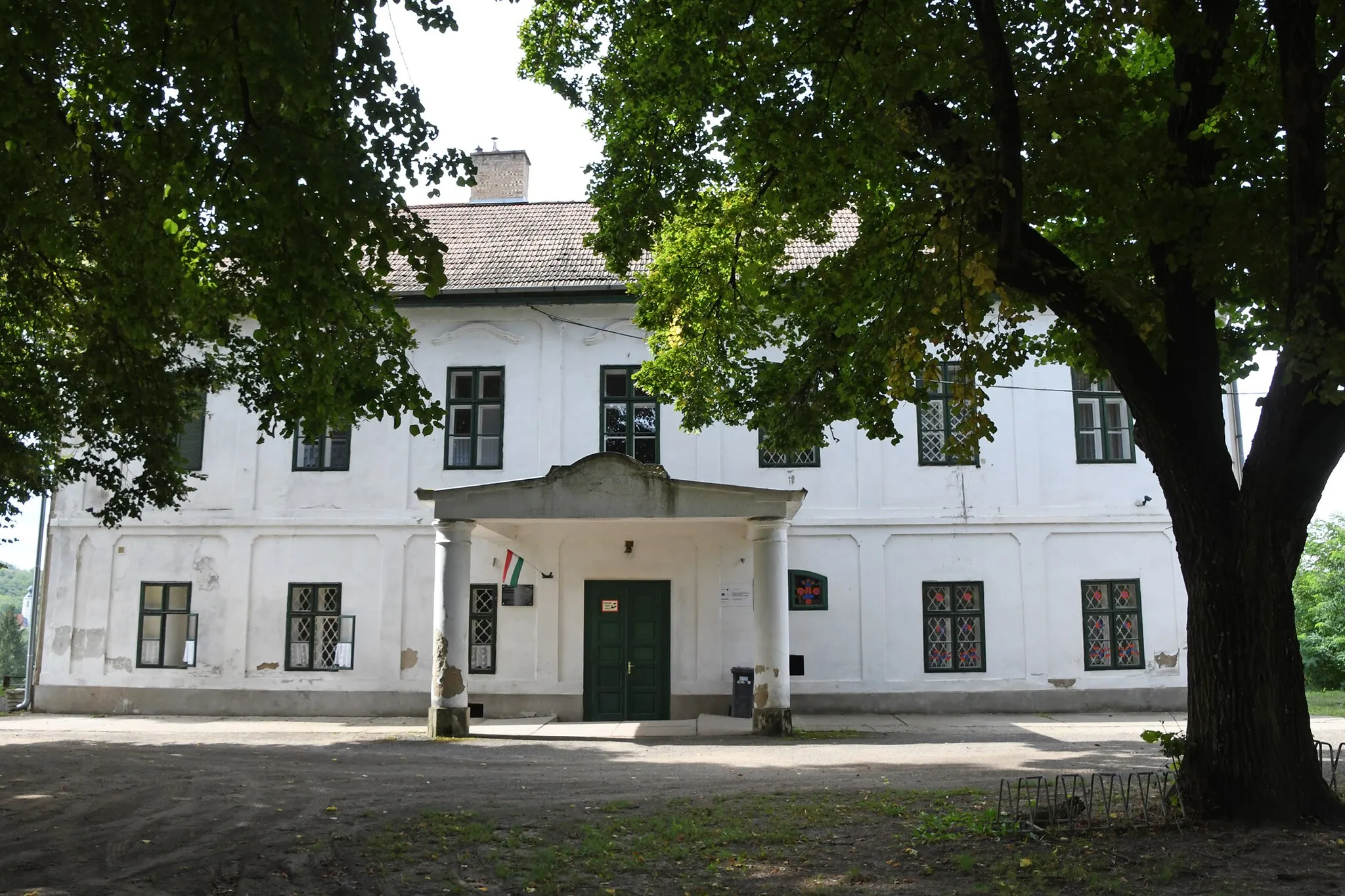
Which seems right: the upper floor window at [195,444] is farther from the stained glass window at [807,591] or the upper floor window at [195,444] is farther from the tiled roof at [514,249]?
the stained glass window at [807,591]

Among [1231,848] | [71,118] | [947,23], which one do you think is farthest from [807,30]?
[1231,848]

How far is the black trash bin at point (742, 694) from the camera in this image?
1866 cm

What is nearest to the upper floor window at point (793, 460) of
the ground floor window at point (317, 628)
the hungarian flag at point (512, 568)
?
the hungarian flag at point (512, 568)

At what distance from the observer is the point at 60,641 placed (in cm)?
2081

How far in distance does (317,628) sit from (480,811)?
39.1 feet

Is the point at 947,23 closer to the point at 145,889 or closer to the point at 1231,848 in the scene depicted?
the point at 1231,848

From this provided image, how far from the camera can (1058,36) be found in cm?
852

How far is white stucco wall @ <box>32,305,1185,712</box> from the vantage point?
774 inches

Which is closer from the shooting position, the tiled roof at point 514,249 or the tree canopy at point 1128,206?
the tree canopy at point 1128,206

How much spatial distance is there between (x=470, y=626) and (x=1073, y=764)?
1108cm

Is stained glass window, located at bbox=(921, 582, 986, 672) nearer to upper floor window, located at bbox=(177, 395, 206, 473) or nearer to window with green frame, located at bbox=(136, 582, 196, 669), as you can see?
window with green frame, located at bbox=(136, 582, 196, 669)

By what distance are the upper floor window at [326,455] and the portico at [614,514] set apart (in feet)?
15.1

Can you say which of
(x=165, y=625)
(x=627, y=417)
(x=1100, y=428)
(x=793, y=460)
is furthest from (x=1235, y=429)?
(x=165, y=625)

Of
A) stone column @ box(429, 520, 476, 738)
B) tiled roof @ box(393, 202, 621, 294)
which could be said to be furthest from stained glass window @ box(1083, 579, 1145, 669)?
stone column @ box(429, 520, 476, 738)
